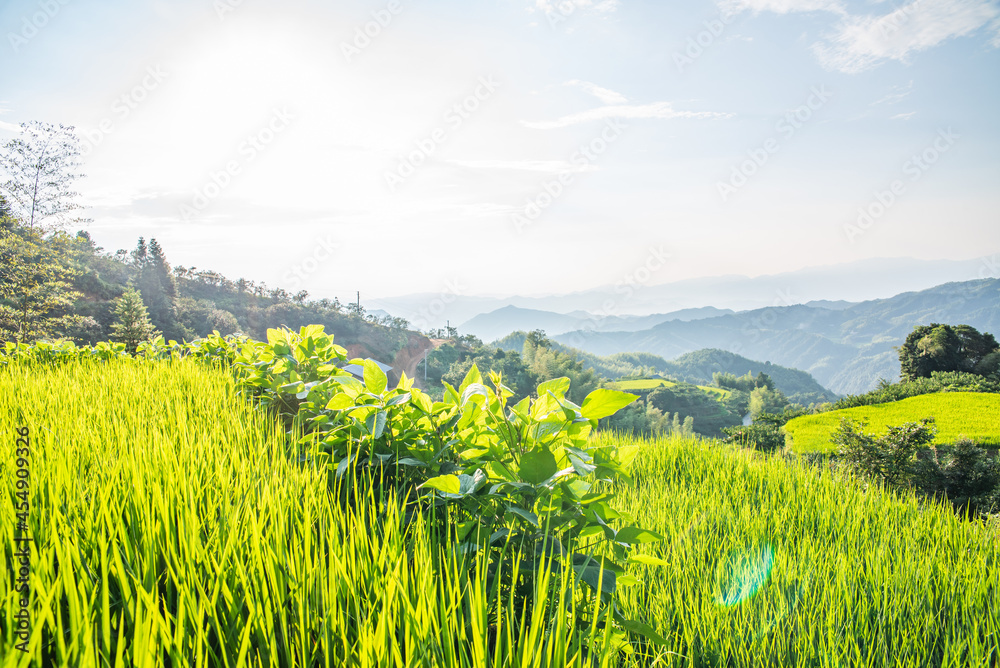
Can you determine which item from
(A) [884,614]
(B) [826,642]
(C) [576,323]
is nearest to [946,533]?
(A) [884,614]

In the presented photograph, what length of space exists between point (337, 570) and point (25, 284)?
2118 centimetres

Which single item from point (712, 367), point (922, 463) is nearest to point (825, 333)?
point (712, 367)

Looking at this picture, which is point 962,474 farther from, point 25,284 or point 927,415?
point 25,284

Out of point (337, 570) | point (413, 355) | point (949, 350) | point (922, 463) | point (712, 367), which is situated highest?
point (337, 570)

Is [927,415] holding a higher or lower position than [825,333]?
lower

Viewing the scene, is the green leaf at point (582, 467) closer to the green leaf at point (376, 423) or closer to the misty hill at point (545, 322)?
the green leaf at point (376, 423)

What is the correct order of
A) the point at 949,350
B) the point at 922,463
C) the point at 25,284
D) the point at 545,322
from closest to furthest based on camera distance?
the point at 922,463 → the point at 25,284 → the point at 949,350 → the point at 545,322

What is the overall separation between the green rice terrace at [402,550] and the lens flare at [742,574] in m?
0.01

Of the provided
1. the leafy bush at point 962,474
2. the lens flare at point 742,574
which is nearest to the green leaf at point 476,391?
the lens flare at point 742,574

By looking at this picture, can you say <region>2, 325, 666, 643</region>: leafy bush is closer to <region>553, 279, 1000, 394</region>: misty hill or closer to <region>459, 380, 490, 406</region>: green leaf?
<region>459, 380, 490, 406</region>: green leaf

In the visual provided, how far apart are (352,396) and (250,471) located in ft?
1.30

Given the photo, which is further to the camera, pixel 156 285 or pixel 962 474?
pixel 156 285

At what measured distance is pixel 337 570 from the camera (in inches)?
34.7

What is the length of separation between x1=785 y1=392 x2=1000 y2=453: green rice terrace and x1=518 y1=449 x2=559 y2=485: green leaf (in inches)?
419
